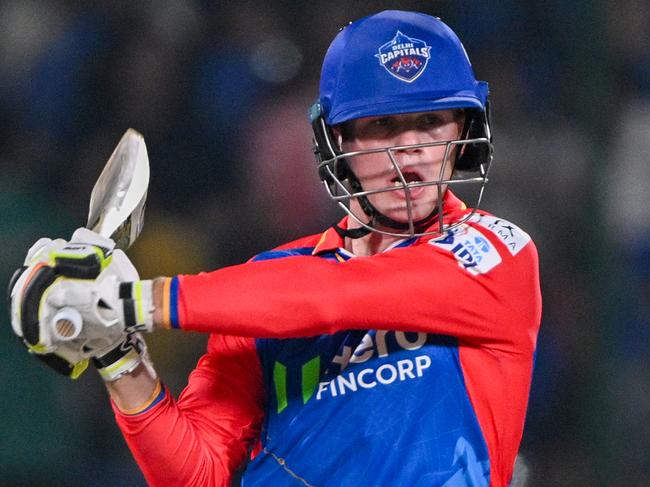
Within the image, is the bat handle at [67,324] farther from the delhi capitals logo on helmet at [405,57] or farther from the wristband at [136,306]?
the delhi capitals logo on helmet at [405,57]

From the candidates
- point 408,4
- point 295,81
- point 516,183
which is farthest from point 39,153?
point 516,183

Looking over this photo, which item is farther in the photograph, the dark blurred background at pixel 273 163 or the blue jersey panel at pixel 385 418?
the dark blurred background at pixel 273 163

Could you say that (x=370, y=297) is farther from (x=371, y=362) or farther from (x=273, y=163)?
(x=273, y=163)

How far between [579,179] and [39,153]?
1749 mm

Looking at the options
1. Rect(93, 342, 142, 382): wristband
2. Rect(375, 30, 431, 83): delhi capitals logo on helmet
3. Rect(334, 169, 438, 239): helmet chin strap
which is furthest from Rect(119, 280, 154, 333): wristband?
Rect(375, 30, 431, 83): delhi capitals logo on helmet

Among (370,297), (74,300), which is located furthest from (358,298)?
(74,300)

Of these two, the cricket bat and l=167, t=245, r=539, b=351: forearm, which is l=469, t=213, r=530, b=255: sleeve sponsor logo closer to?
l=167, t=245, r=539, b=351: forearm

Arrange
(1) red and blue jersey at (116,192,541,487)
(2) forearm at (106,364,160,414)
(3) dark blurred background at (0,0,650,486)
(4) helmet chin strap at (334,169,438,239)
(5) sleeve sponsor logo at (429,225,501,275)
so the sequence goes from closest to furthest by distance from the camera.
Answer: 1. (1) red and blue jersey at (116,192,541,487)
2. (5) sleeve sponsor logo at (429,225,501,275)
3. (2) forearm at (106,364,160,414)
4. (4) helmet chin strap at (334,169,438,239)
5. (3) dark blurred background at (0,0,650,486)

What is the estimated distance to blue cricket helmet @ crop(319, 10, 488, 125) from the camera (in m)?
2.08

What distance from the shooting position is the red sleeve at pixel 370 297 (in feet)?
5.74

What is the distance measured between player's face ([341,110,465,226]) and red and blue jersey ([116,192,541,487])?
0.24 feet

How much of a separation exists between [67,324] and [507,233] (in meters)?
0.84

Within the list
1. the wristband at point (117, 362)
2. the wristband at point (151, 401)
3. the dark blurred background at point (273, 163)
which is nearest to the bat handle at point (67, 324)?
the wristband at point (117, 362)

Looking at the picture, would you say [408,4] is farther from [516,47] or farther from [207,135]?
[207,135]
